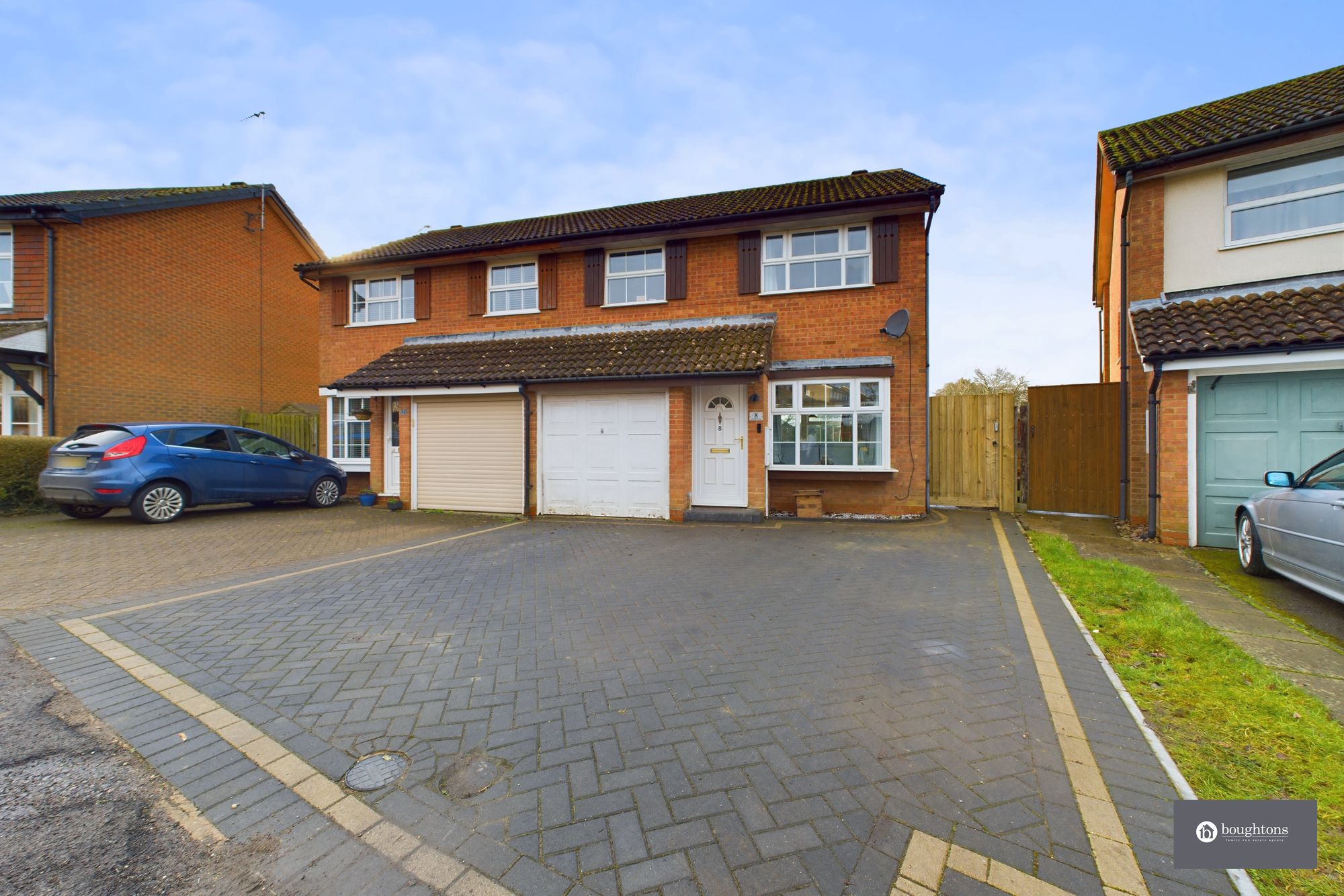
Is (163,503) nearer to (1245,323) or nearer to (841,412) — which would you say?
(841,412)

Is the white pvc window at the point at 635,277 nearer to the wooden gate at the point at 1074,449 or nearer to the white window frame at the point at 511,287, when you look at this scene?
the white window frame at the point at 511,287

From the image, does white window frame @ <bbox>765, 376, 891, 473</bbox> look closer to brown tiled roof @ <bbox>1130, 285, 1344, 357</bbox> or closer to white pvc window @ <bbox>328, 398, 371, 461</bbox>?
brown tiled roof @ <bbox>1130, 285, 1344, 357</bbox>

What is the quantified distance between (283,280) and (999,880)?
72.8 ft

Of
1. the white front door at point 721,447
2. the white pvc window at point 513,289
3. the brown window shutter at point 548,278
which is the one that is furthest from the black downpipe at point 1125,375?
the white pvc window at point 513,289

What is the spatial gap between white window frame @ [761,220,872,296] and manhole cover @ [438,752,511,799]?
9763 mm

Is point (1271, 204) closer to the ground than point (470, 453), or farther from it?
farther from it

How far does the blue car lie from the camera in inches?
330

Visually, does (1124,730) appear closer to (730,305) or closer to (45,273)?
(730,305)

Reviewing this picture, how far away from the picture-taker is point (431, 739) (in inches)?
109

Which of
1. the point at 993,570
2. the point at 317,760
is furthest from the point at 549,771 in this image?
the point at 993,570

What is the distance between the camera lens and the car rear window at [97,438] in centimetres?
848

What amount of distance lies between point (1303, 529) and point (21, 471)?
18.0m

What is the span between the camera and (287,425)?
50.7 feet

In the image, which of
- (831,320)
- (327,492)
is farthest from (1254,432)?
(327,492)
